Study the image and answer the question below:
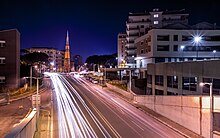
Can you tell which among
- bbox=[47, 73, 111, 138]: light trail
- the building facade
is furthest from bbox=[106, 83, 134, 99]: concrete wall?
bbox=[47, 73, 111, 138]: light trail

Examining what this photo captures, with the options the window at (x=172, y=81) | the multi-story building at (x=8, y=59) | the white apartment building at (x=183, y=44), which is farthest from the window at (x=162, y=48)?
the multi-story building at (x=8, y=59)

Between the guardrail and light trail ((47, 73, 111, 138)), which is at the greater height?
the guardrail

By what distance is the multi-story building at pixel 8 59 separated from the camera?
66.9m

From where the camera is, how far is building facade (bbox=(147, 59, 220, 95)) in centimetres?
3772

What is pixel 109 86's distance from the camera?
8544cm

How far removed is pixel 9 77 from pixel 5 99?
9.69 meters

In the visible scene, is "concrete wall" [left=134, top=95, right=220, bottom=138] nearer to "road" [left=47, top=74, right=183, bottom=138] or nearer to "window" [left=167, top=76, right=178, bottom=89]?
"road" [left=47, top=74, right=183, bottom=138]

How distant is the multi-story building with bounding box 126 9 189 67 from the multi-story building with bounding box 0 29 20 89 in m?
62.3

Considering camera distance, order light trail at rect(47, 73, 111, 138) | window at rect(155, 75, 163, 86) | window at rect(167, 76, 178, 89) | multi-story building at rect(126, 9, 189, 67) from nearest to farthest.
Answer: light trail at rect(47, 73, 111, 138) → window at rect(167, 76, 178, 89) → window at rect(155, 75, 163, 86) → multi-story building at rect(126, 9, 189, 67)

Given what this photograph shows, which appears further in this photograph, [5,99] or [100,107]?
[5,99]

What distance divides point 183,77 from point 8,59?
40121 millimetres

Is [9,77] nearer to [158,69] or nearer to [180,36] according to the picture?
[158,69]

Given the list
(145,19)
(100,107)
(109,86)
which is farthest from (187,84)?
(145,19)

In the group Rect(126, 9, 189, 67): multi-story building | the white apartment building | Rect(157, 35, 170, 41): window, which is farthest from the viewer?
Rect(126, 9, 189, 67): multi-story building
